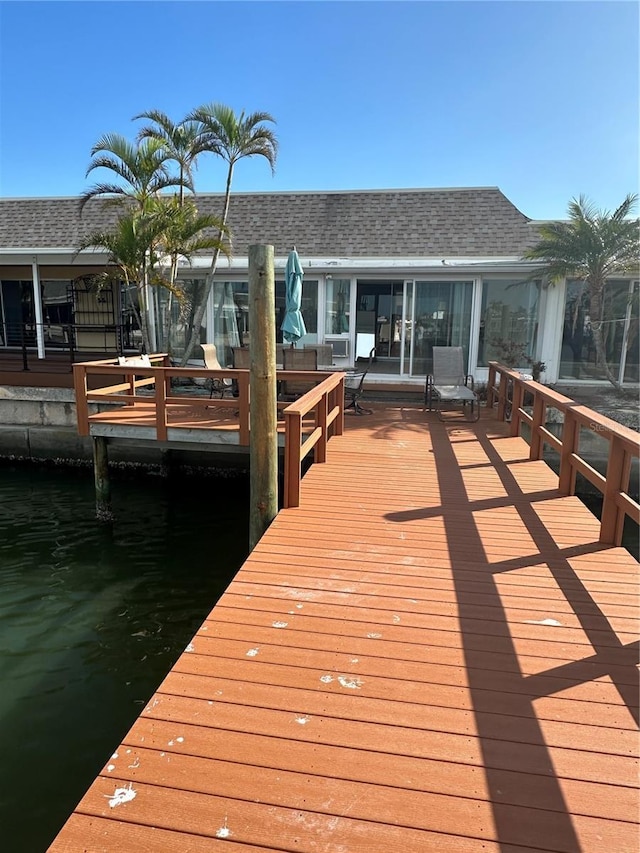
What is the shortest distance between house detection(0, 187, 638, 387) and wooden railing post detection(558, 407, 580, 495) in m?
6.07

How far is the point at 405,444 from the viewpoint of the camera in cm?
677

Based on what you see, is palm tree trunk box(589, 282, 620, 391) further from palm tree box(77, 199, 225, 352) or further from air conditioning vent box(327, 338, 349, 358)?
palm tree box(77, 199, 225, 352)

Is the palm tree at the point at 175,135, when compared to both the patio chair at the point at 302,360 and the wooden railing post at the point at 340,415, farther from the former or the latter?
the wooden railing post at the point at 340,415

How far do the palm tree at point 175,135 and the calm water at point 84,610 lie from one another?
5.87 meters

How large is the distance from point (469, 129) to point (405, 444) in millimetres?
8170

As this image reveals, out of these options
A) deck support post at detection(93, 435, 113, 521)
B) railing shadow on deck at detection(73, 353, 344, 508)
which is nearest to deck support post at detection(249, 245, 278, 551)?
railing shadow on deck at detection(73, 353, 344, 508)

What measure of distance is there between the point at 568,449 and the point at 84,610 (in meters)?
4.68

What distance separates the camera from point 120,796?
1.84 m

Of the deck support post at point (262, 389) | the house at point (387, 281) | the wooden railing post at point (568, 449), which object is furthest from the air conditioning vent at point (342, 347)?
the deck support post at point (262, 389)

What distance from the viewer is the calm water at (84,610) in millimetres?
3277

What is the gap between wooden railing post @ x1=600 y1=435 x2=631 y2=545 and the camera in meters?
3.71

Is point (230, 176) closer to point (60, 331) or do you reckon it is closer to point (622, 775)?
point (60, 331)

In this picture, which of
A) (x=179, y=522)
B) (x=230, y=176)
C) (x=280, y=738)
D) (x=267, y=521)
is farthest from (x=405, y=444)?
(x=230, y=176)

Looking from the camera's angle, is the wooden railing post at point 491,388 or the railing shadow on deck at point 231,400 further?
the wooden railing post at point 491,388
